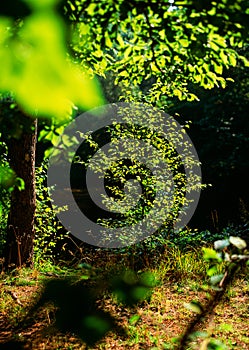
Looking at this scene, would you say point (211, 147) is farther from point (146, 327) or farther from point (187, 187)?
point (146, 327)

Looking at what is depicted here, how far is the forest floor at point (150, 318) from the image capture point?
9.71 feet

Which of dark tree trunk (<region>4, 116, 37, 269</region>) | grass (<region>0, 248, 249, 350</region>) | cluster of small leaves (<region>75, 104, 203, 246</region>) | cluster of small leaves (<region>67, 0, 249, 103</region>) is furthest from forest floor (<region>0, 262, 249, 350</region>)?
cluster of small leaves (<region>67, 0, 249, 103</region>)

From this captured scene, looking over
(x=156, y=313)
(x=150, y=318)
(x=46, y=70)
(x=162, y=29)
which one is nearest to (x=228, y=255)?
(x=46, y=70)

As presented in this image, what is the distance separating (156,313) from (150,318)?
17 centimetres

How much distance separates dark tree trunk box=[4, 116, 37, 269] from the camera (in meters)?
4.93

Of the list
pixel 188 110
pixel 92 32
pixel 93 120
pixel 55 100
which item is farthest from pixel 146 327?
pixel 93 120

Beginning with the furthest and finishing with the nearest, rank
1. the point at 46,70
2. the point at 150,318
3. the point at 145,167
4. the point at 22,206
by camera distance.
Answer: the point at 145,167 < the point at 22,206 < the point at 150,318 < the point at 46,70

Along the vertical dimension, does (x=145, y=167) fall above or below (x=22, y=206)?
above

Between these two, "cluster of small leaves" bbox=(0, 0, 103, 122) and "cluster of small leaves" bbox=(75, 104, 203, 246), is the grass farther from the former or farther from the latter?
"cluster of small leaves" bbox=(0, 0, 103, 122)

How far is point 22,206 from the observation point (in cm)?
512

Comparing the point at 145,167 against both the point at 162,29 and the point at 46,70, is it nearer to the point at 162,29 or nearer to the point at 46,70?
the point at 162,29

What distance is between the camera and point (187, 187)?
6.01 metres

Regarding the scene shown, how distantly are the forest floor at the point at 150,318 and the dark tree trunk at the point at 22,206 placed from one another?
46cm

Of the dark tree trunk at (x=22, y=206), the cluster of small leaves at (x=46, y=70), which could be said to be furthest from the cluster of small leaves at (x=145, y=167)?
the cluster of small leaves at (x=46, y=70)
